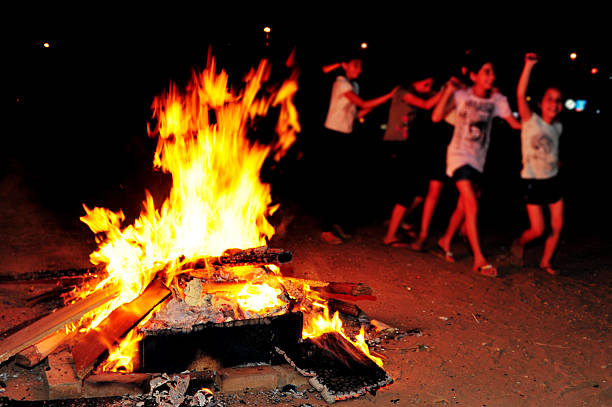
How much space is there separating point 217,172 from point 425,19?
16023 mm

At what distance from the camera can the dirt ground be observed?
13.5 feet

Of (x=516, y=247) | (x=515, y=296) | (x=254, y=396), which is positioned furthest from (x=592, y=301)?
(x=254, y=396)

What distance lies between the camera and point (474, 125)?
683cm

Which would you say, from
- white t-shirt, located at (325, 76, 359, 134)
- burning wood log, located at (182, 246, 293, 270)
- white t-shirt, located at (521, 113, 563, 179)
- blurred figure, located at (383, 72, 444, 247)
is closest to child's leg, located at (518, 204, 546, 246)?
white t-shirt, located at (521, 113, 563, 179)

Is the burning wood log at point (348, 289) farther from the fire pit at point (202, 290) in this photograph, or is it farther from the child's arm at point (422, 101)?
the child's arm at point (422, 101)

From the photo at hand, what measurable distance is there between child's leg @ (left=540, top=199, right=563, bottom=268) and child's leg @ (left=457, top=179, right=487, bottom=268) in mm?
877

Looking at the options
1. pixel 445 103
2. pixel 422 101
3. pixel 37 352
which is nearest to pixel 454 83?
pixel 445 103

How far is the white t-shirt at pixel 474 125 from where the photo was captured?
6.83m

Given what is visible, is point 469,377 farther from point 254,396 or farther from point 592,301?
point 592,301

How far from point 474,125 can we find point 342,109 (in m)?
1.92

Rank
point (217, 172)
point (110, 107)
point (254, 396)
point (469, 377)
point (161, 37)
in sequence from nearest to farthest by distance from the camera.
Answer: point (254, 396) < point (469, 377) < point (217, 172) < point (161, 37) < point (110, 107)

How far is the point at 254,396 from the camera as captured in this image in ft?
12.8

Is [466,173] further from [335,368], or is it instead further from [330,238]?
[335,368]

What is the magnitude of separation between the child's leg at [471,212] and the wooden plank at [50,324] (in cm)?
445
